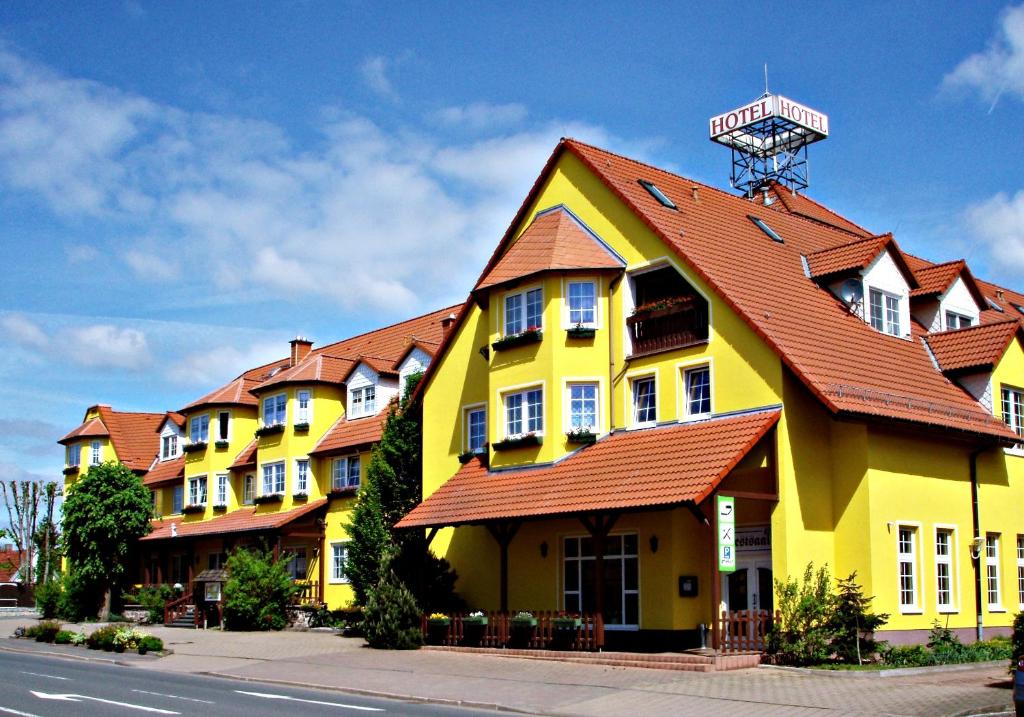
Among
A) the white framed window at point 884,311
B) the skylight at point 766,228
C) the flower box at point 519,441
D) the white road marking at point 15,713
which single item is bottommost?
the white road marking at point 15,713

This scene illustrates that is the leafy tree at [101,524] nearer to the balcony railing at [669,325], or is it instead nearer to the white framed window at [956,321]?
the balcony railing at [669,325]

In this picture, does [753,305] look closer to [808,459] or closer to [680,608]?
[808,459]

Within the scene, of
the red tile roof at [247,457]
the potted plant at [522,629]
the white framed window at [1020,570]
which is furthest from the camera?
the red tile roof at [247,457]

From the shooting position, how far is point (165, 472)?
173ft

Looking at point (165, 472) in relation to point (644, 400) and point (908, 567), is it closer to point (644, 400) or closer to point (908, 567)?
point (644, 400)

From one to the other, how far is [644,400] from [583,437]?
1762 mm

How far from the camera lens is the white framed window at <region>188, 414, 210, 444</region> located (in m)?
48.8

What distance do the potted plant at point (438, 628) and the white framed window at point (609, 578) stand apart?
3.04 m

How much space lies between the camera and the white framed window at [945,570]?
84.9 feet

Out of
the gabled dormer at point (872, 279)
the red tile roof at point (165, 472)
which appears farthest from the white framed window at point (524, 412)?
the red tile roof at point (165, 472)

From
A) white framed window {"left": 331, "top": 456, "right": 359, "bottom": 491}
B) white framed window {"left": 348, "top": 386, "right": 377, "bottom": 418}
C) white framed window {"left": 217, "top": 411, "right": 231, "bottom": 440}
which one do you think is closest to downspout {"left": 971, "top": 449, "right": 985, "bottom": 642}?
white framed window {"left": 331, "top": 456, "right": 359, "bottom": 491}

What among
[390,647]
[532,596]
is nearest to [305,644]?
[390,647]

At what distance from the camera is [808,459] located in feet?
80.7

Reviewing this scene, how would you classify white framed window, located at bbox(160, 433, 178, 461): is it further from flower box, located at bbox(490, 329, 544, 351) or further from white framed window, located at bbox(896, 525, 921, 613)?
white framed window, located at bbox(896, 525, 921, 613)
